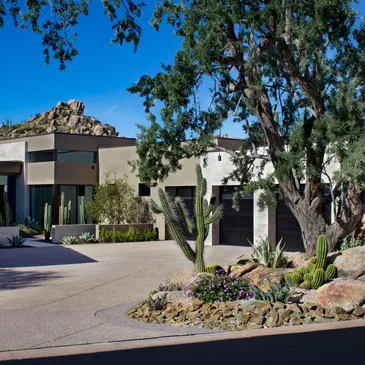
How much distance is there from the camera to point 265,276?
11.5 meters

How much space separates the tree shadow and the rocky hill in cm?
6366

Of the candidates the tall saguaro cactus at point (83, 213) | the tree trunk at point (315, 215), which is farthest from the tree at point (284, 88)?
the tall saguaro cactus at point (83, 213)

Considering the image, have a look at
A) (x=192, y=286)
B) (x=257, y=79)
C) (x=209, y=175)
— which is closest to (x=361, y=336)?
(x=192, y=286)

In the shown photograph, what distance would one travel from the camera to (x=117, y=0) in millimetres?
12609

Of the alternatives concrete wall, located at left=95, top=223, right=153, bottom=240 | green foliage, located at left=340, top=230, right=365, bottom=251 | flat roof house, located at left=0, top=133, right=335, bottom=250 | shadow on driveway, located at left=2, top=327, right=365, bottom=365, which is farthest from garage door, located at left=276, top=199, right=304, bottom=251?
shadow on driveway, located at left=2, top=327, right=365, bottom=365

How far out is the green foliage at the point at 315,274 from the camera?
10742 millimetres

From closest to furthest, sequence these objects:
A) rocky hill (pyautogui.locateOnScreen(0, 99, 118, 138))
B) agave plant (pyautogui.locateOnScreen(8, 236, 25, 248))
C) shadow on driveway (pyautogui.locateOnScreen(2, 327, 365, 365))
A: shadow on driveway (pyautogui.locateOnScreen(2, 327, 365, 365)), agave plant (pyautogui.locateOnScreen(8, 236, 25, 248)), rocky hill (pyautogui.locateOnScreen(0, 99, 118, 138))

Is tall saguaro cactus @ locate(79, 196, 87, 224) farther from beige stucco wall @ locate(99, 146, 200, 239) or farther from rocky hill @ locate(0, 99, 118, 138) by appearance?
rocky hill @ locate(0, 99, 118, 138)

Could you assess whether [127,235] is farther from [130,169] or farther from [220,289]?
[220,289]

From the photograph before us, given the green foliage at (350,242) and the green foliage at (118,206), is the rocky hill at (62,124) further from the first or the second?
the green foliage at (350,242)

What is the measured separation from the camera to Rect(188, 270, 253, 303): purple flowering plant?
10.4 m

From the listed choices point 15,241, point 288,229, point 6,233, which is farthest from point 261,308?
point 6,233

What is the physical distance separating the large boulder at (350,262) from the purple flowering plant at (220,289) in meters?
1.99

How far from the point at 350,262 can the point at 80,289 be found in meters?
5.70
